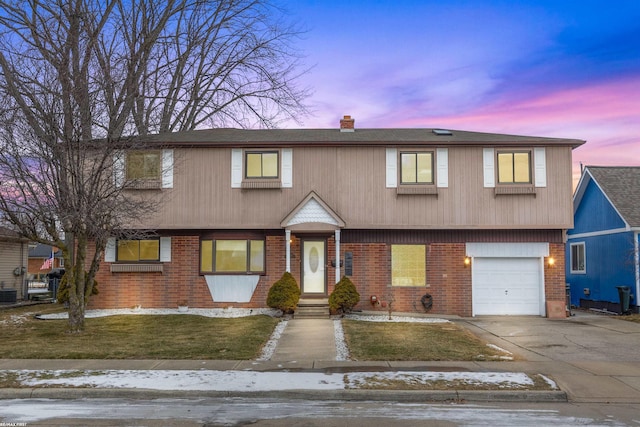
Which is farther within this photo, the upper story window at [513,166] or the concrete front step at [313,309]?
the upper story window at [513,166]

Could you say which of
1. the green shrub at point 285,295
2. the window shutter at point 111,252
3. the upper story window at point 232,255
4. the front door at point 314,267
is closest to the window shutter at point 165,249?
the upper story window at point 232,255

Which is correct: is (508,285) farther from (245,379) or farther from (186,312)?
(245,379)

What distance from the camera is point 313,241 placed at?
20.0 metres

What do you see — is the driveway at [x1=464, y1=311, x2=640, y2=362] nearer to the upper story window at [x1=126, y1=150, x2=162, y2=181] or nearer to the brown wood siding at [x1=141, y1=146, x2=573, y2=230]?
the brown wood siding at [x1=141, y1=146, x2=573, y2=230]

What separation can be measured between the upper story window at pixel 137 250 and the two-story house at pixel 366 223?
73 millimetres

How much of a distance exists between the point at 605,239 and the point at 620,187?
239 centimetres

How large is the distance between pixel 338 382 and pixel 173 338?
628 cm

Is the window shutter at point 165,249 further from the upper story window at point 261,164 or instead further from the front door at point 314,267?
the front door at point 314,267

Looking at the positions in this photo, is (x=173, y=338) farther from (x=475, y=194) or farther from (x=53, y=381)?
(x=475, y=194)

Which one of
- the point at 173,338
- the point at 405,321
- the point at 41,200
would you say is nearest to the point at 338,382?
the point at 173,338

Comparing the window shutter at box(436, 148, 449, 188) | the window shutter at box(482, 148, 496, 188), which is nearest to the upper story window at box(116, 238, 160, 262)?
the window shutter at box(436, 148, 449, 188)

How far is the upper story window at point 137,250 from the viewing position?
20.1 meters

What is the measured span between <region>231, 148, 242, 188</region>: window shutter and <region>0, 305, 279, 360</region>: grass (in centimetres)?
479

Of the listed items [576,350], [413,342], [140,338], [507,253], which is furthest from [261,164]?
[576,350]
